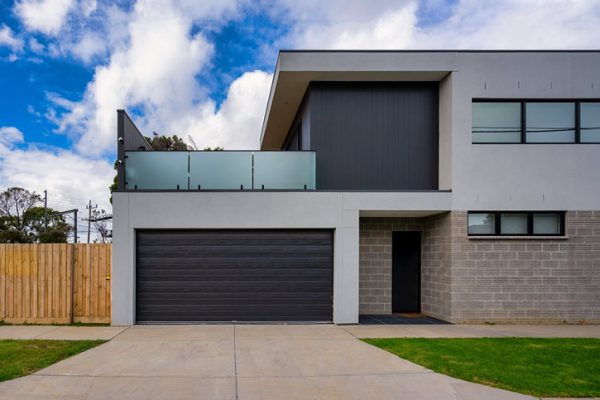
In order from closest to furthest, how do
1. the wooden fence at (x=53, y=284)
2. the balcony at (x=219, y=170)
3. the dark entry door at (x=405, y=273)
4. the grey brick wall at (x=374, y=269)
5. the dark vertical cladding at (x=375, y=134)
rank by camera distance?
the wooden fence at (x=53, y=284)
the balcony at (x=219, y=170)
the dark vertical cladding at (x=375, y=134)
the grey brick wall at (x=374, y=269)
the dark entry door at (x=405, y=273)

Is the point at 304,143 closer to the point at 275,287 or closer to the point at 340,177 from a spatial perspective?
the point at 340,177

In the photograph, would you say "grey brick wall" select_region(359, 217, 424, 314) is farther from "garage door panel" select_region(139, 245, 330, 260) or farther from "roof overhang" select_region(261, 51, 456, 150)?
"roof overhang" select_region(261, 51, 456, 150)

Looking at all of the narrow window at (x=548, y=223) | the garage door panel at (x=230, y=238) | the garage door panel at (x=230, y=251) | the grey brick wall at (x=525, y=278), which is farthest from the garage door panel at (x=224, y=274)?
the narrow window at (x=548, y=223)

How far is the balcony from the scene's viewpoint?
30.8 ft

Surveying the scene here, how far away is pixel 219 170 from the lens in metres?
9.51

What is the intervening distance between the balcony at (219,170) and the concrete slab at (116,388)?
189 inches

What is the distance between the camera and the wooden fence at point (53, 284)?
905 cm

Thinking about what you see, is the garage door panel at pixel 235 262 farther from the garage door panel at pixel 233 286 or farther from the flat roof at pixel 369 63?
the flat roof at pixel 369 63

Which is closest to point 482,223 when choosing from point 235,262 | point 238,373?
point 235,262

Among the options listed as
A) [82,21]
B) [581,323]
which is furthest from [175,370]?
[82,21]

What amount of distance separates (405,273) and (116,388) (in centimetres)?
787

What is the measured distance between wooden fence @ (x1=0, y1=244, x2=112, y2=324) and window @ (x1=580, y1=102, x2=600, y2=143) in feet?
39.0

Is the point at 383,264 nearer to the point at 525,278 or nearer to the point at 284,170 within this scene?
the point at 525,278

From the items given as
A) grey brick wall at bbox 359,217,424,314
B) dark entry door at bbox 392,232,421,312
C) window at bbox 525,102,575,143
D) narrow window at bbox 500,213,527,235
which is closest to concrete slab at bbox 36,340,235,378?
grey brick wall at bbox 359,217,424,314
